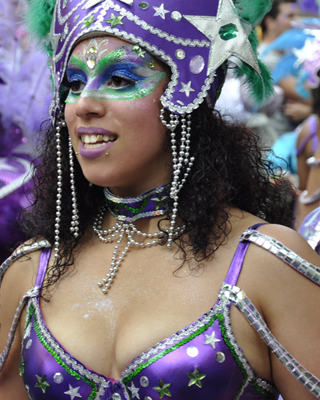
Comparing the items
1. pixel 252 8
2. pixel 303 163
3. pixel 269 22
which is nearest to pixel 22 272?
pixel 252 8

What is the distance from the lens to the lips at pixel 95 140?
1.82m

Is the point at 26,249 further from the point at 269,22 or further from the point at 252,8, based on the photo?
the point at 269,22

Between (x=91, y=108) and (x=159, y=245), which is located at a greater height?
(x=91, y=108)

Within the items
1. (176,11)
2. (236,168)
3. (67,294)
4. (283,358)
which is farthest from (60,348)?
(176,11)

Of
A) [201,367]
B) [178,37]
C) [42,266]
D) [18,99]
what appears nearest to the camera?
[201,367]

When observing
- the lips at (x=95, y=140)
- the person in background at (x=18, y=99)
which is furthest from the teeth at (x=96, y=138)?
the person in background at (x=18, y=99)

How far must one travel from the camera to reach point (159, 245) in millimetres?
1956

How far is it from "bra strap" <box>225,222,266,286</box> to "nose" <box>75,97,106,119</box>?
602 mm

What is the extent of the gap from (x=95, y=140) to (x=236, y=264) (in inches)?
23.4

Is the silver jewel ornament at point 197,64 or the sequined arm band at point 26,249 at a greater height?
the silver jewel ornament at point 197,64

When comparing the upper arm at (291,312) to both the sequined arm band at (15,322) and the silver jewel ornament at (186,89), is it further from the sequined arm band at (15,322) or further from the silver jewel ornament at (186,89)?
the sequined arm band at (15,322)

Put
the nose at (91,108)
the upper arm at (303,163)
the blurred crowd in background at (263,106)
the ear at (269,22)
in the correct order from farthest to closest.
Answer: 1. the ear at (269,22)
2. the upper arm at (303,163)
3. the blurred crowd in background at (263,106)
4. the nose at (91,108)

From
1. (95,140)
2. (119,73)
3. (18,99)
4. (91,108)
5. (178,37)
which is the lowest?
(18,99)

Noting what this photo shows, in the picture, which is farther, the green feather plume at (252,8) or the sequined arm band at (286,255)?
the green feather plume at (252,8)
